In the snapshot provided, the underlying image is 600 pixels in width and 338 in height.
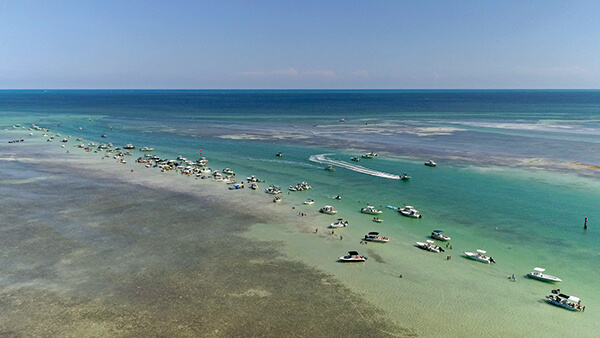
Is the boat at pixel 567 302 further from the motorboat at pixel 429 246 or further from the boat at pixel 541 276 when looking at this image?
the motorboat at pixel 429 246

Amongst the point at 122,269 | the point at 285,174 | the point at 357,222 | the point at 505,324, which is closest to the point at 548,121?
the point at 285,174

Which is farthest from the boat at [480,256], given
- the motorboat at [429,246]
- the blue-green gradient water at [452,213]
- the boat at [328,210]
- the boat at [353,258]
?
the boat at [328,210]

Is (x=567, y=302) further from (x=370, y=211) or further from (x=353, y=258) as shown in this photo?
(x=370, y=211)

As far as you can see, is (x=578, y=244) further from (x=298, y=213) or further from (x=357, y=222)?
(x=298, y=213)

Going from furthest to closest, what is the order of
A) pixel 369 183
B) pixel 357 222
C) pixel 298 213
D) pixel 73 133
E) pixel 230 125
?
pixel 230 125 → pixel 73 133 → pixel 369 183 → pixel 298 213 → pixel 357 222

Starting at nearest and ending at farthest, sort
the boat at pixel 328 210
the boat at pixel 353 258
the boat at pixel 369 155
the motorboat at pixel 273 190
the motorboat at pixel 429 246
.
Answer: the boat at pixel 353 258, the motorboat at pixel 429 246, the boat at pixel 328 210, the motorboat at pixel 273 190, the boat at pixel 369 155

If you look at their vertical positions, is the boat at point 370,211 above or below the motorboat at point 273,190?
below

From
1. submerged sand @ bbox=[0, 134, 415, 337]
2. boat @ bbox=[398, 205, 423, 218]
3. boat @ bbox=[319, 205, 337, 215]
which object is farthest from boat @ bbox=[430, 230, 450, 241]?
submerged sand @ bbox=[0, 134, 415, 337]
